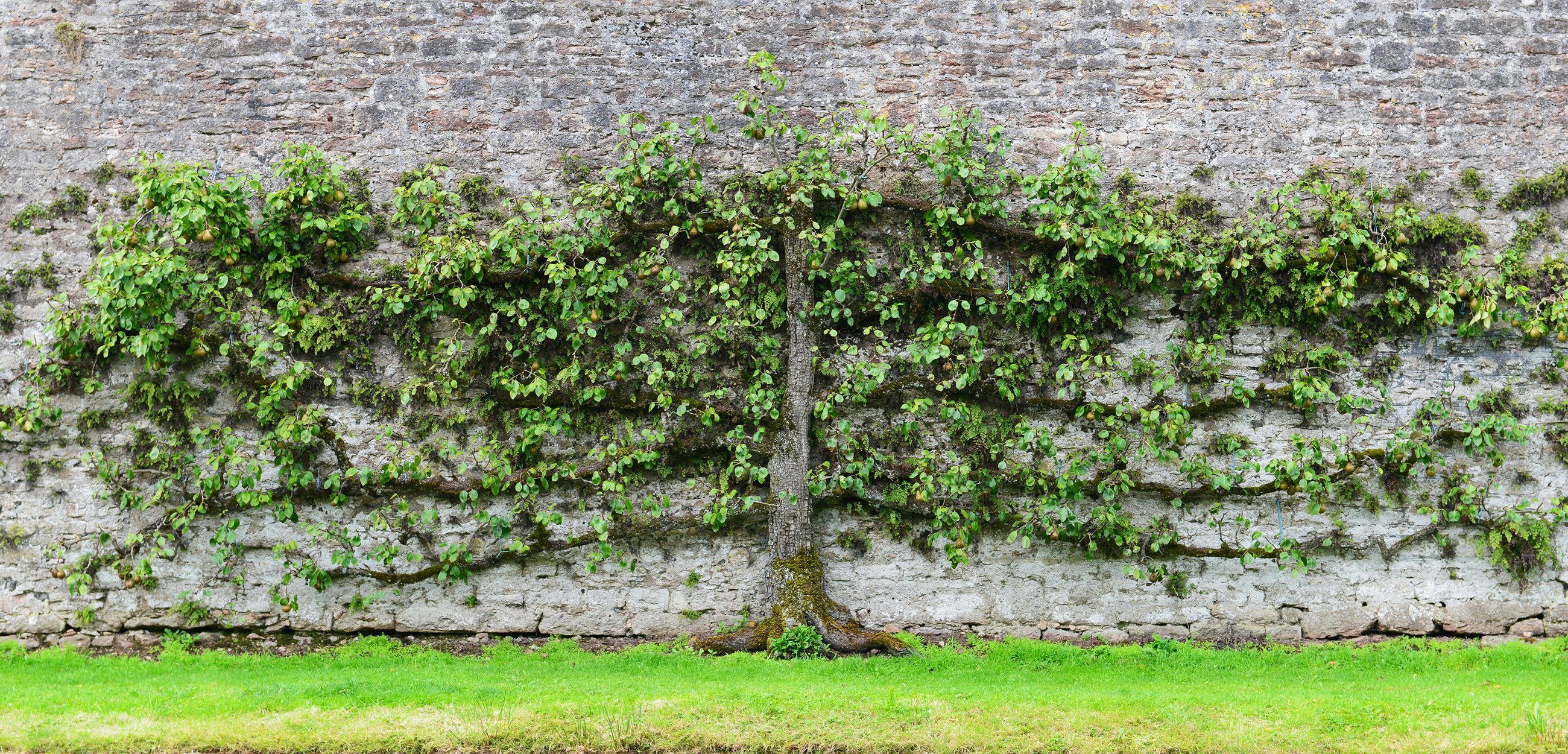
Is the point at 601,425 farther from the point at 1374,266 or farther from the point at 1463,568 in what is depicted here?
the point at 1463,568

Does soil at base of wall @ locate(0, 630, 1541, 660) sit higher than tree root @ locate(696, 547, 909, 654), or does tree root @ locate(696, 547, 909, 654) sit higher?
tree root @ locate(696, 547, 909, 654)

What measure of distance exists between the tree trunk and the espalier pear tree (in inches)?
1.0

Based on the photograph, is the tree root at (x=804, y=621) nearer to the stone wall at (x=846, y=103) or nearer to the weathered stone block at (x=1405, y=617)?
the stone wall at (x=846, y=103)

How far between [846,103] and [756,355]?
5.24 feet

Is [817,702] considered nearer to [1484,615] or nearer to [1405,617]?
[1405,617]

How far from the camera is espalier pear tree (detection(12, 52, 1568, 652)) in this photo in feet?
18.6

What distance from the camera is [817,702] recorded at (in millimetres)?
4312

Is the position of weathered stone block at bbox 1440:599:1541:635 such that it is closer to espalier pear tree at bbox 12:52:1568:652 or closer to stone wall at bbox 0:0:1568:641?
stone wall at bbox 0:0:1568:641

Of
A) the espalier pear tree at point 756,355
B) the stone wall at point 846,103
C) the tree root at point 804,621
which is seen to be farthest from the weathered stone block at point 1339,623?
the tree root at point 804,621

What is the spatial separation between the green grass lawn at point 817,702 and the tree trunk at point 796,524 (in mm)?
215

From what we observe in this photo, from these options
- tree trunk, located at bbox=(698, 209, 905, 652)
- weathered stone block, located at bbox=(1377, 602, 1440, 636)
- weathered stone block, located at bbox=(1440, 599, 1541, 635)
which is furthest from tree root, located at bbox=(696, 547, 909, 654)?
weathered stone block, located at bbox=(1440, 599, 1541, 635)

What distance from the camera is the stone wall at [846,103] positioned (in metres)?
5.79

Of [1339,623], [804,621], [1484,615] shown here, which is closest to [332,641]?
[804,621]

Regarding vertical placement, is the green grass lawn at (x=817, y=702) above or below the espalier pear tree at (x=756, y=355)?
below
